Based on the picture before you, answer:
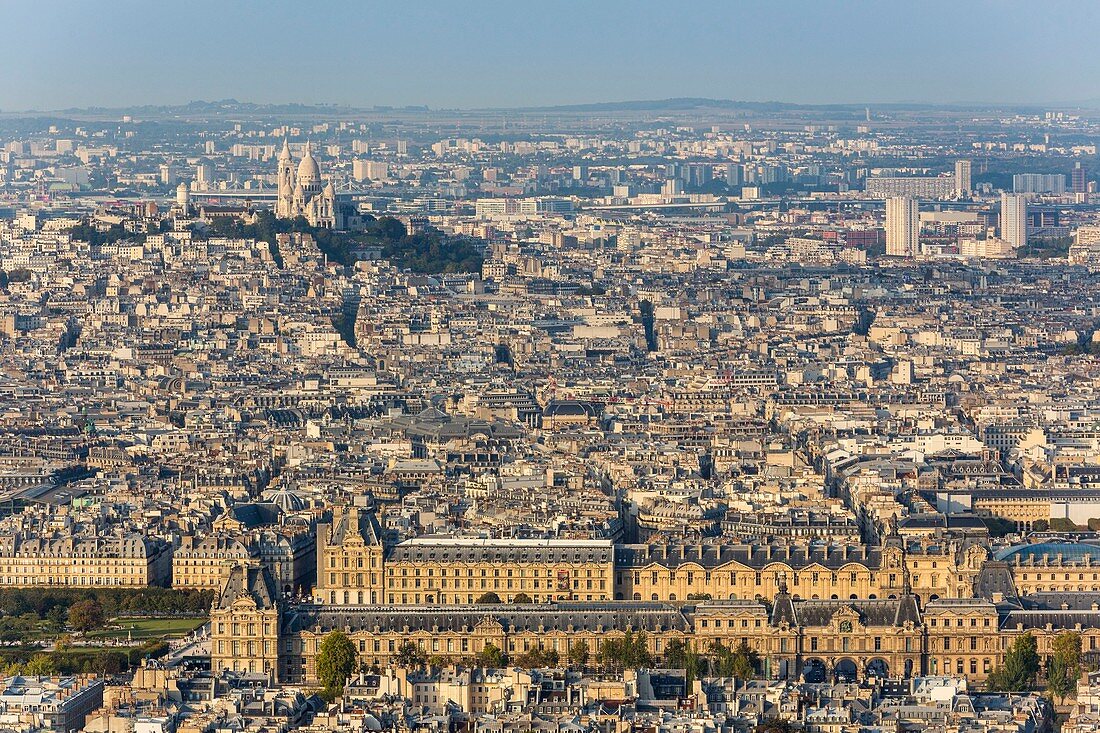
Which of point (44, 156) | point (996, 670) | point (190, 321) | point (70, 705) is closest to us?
point (70, 705)

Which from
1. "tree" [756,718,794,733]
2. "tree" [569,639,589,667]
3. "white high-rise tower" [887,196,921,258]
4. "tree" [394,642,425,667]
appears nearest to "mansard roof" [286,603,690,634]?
"tree" [394,642,425,667]

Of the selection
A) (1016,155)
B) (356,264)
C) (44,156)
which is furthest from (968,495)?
(1016,155)

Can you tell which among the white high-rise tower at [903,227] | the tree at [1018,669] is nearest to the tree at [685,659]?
the tree at [1018,669]

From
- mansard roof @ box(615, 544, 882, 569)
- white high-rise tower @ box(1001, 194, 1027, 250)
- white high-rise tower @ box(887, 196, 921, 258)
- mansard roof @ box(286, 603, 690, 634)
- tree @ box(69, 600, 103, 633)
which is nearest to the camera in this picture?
mansard roof @ box(286, 603, 690, 634)

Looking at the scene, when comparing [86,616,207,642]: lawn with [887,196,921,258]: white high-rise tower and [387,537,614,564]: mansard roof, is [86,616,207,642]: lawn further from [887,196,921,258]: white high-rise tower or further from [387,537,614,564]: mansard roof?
[887,196,921,258]: white high-rise tower

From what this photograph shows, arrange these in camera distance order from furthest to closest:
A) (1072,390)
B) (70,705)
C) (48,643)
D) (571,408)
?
1. (1072,390)
2. (571,408)
3. (48,643)
4. (70,705)

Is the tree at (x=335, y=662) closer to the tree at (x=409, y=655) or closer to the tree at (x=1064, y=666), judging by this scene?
the tree at (x=409, y=655)

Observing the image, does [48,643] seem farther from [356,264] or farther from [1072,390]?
[356,264]
